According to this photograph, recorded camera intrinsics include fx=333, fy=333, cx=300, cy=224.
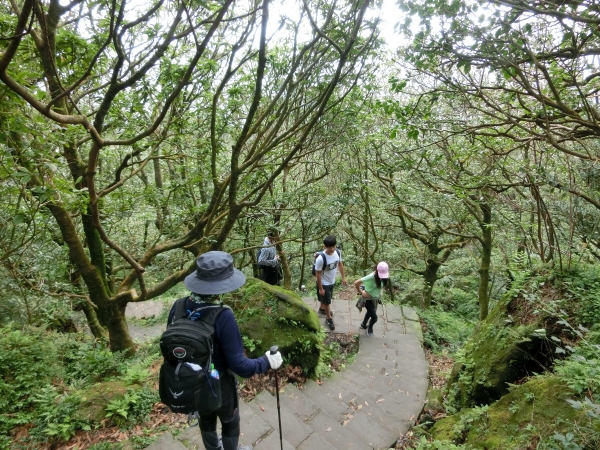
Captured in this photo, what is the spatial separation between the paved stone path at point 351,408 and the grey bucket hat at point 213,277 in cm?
173

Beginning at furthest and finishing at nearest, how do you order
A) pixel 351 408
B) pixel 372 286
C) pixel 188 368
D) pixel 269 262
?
pixel 269 262 < pixel 372 286 < pixel 351 408 < pixel 188 368

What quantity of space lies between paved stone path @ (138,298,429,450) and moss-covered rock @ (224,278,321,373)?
48 centimetres

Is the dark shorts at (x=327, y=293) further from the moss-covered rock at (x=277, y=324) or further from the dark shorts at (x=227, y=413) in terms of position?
the dark shorts at (x=227, y=413)

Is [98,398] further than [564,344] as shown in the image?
No

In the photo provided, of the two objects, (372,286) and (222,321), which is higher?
(222,321)

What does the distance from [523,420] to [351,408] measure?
2.08 m

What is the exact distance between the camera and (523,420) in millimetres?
3123

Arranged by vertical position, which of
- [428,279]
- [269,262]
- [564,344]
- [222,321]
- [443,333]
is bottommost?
[443,333]

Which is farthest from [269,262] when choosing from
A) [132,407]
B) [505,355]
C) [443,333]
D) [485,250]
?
[485,250]

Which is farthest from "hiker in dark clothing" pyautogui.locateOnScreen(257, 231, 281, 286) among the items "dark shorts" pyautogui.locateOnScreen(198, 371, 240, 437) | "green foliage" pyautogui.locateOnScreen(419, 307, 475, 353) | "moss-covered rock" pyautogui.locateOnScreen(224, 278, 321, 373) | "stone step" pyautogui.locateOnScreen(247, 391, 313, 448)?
"dark shorts" pyautogui.locateOnScreen(198, 371, 240, 437)

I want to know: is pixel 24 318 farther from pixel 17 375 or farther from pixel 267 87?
pixel 267 87

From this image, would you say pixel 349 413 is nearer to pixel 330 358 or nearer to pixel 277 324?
pixel 330 358

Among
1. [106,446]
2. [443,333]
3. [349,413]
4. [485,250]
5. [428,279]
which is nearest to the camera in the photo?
[106,446]

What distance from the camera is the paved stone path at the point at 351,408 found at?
11.6ft
